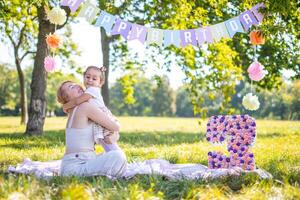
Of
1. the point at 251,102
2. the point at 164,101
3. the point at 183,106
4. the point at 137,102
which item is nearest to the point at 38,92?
the point at 251,102

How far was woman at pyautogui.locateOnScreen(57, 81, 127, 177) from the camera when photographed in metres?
4.63

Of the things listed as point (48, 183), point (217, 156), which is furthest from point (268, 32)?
point (48, 183)

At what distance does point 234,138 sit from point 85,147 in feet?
6.34

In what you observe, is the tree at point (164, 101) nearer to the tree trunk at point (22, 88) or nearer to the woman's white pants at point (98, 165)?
the tree trunk at point (22, 88)

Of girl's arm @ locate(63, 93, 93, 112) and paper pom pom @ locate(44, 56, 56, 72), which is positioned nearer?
girl's arm @ locate(63, 93, 93, 112)

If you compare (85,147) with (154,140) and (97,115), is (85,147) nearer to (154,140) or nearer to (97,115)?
(97,115)

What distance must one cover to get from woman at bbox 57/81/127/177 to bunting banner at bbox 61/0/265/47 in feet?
5.27

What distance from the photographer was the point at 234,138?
218 inches

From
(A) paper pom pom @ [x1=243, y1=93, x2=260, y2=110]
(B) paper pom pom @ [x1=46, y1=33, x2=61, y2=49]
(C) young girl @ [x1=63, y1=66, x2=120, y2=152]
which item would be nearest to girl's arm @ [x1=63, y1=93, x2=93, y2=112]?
(C) young girl @ [x1=63, y1=66, x2=120, y2=152]

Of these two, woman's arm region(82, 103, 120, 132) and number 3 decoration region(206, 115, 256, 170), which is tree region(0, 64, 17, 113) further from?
woman's arm region(82, 103, 120, 132)

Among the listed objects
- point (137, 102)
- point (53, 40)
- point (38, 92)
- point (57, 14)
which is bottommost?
point (137, 102)

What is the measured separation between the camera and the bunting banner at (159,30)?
242 inches

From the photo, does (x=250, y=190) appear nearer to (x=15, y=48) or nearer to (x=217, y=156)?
(x=217, y=156)

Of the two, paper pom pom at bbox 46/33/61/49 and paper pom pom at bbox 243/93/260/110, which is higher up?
paper pom pom at bbox 46/33/61/49
